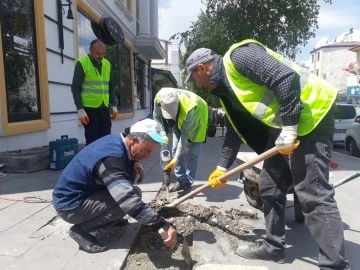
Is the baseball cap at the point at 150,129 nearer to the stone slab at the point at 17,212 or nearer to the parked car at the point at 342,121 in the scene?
the stone slab at the point at 17,212

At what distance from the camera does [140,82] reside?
43.2 feet

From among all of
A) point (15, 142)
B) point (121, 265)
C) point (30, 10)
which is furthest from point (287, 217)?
point (30, 10)

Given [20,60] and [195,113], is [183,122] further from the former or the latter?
[20,60]

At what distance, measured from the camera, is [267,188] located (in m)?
2.47

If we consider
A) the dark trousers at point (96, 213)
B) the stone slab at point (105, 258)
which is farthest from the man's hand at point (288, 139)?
the stone slab at point (105, 258)

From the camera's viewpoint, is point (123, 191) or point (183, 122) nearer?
point (123, 191)

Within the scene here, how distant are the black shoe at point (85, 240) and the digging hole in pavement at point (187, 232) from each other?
25 cm

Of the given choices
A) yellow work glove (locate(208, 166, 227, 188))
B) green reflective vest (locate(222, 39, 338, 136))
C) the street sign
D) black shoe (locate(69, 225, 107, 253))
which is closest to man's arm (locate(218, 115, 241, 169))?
yellow work glove (locate(208, 166, 227, 188))

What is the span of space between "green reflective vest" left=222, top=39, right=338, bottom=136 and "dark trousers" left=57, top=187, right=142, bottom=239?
1.21m

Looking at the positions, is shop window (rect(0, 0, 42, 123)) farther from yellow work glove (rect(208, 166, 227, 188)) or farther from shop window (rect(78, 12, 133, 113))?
yellow work glove (rect(208, 166, 227, 188))

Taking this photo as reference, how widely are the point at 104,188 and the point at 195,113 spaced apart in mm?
1599

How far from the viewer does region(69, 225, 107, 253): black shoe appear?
7.83 feet

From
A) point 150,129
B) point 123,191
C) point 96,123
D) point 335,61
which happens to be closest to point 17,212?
point 123,191

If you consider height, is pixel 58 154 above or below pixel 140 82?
below
